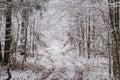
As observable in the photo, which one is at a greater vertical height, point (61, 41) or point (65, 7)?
point (65, 7)

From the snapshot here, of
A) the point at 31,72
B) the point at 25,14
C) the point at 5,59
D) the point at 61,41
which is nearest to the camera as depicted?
the point at 31,72

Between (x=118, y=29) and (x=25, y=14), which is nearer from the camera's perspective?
(x=118, y=29)

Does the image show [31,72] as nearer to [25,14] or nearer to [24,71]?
[24,71]

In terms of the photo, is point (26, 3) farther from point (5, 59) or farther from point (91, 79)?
point (91, 79)

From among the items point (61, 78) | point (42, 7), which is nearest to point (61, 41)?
point (42, 7)

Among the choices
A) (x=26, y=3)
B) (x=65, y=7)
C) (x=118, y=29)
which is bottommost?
(x=118, y=29)

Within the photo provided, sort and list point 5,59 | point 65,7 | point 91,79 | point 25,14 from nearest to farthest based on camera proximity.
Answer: point 65,7 < point 91,79 < point 5,59 < point 25,14

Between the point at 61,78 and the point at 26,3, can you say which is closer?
the point at 61,78

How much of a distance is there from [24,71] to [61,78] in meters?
3.21

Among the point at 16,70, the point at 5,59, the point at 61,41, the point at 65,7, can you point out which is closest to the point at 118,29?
the point at 65,7

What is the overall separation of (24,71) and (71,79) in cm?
393

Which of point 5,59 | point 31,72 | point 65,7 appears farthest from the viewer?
point 5,59

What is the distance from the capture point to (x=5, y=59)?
15.9 m

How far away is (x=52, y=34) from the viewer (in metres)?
56.8
